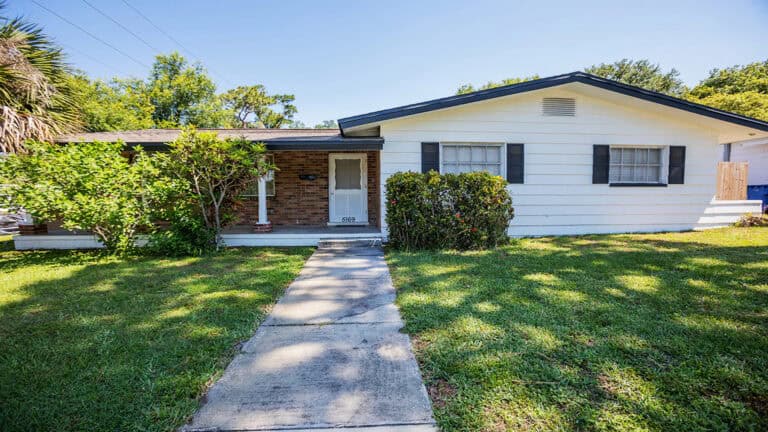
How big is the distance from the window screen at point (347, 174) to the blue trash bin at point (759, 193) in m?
12.8

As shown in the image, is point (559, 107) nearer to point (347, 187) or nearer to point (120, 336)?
point (347, 187)

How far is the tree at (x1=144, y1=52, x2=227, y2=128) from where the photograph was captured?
26.2 m

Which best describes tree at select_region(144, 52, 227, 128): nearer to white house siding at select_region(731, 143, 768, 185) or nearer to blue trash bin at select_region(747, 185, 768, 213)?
blue trash bin at select_region(747, 185, 768, 213)

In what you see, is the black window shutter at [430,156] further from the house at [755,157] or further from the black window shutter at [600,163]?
the house at [755,157]

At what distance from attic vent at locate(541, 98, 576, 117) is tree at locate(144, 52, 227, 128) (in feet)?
86.2

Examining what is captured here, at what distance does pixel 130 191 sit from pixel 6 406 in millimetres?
5240

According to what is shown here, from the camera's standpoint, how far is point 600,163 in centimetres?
805

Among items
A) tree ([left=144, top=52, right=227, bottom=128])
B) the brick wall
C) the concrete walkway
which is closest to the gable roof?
the brick wall

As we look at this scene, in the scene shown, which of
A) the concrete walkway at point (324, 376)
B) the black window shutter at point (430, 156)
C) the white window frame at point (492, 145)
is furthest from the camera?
the white window frame at point (492, 145)

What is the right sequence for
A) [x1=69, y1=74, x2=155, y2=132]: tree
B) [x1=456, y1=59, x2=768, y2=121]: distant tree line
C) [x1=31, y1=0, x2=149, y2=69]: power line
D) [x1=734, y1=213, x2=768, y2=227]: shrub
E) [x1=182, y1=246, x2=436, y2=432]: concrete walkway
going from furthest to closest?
[x1=69, y1=74, x2=155, y2=132]: tree
[x1=456, y1=59, x2=768, y2=121]: distant tree line
[x1=31, y1=0, x2=149, y2=69]: power line
[x1=734, y1=213, x2=768, y2=227]: shrub
[x1=182, y1=246, x2=436, y2=432]: concrete walkway

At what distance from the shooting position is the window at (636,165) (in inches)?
328

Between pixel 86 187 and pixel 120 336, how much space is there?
455 centimetres

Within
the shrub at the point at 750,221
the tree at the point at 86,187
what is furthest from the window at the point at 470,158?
the shrub at the point at 750,221

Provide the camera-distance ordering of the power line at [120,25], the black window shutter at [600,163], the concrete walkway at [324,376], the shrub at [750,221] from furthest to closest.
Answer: the power line at [120,25]
the shrub at [750,221]
the black window shutter at [600,163]
the concrete walkway at [324,376]
